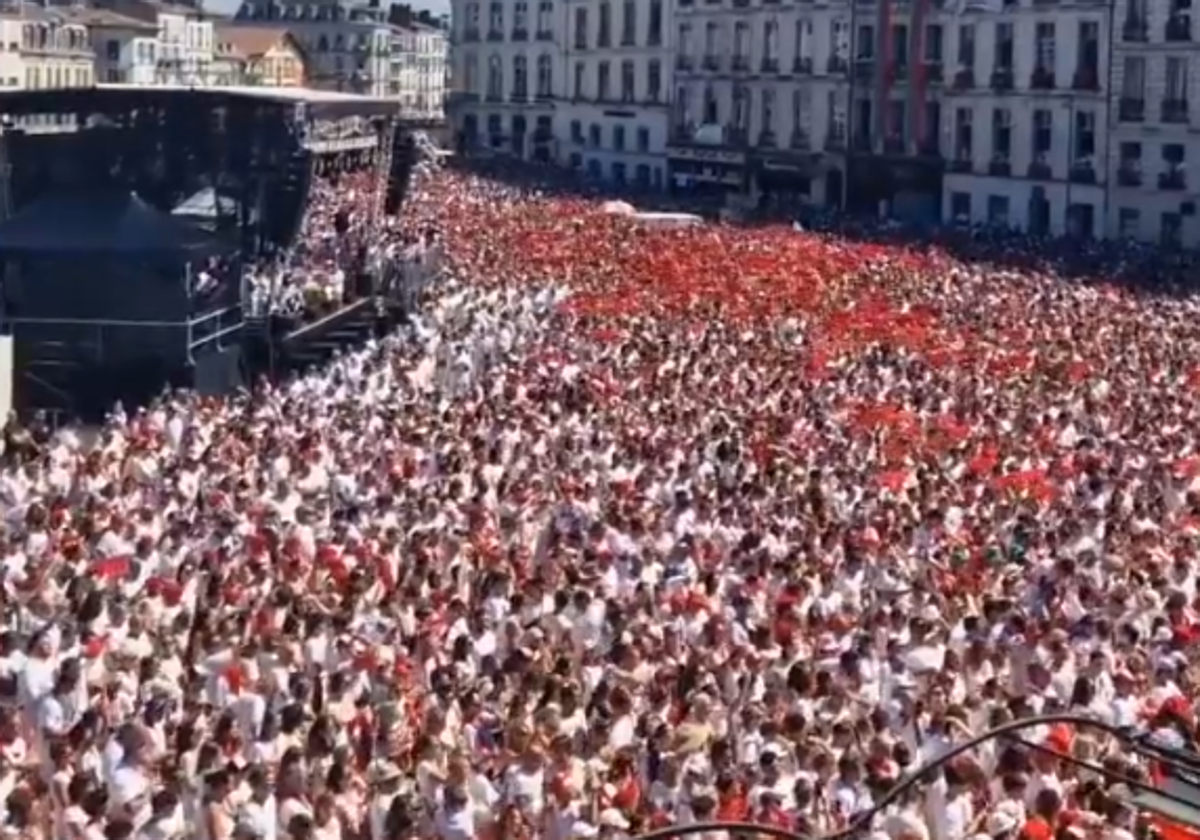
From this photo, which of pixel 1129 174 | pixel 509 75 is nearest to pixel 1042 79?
pixel 1129 174

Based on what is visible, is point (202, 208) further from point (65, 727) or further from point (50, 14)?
point (50, 14)

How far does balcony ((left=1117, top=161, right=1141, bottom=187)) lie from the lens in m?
70.6

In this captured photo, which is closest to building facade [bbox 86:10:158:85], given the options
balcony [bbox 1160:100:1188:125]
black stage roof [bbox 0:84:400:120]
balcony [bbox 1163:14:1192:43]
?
balcony [bbox 1163:14:1192:43]

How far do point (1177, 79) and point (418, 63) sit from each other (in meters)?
122

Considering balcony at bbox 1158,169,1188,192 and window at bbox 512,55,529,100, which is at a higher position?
window at bbox 512,55,529,100

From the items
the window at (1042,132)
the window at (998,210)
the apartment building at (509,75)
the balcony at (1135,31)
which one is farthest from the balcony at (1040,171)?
the apartment building at (509,75)

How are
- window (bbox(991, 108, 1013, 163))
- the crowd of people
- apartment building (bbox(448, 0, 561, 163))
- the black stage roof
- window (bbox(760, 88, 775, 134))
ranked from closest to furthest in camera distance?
the crowd of people
the black stage roof
window (bbox(991, 108, 1013, 163))
window (bbox(760, 88, 775, 134))
apartment building (bbox(448, 0, 561, 163))

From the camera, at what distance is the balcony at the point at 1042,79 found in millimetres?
74812

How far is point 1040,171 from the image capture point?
74875 mm

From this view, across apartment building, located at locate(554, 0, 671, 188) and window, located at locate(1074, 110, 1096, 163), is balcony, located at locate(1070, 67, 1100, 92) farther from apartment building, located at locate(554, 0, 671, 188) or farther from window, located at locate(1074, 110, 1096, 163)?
apartment building, located at locate(554, 0, 671, 188)

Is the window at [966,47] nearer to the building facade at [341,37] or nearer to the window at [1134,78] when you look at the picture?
the window at [1134,78]

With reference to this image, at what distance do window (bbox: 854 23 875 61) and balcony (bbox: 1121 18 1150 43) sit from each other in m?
13.1

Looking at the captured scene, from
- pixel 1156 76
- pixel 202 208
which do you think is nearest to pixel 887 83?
pixel 1156 76

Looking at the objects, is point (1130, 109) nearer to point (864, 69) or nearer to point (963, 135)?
point (963, 135)
